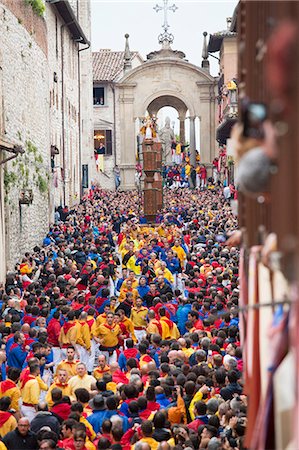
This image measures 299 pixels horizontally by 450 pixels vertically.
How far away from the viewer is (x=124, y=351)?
13.2 metres

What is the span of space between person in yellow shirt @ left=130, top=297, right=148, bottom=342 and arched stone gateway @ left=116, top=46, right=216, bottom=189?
48344 millimetres

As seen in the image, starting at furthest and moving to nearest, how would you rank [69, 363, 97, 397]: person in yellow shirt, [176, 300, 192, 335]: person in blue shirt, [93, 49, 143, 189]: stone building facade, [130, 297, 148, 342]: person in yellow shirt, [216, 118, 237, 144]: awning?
[93, 49, 143, 189]: stone building facade → [216, 118, 237, 144]: awning → [130, 297, 148, 342]: person in yellow shirt → [176, 300, 192, 335]: person in blue shirt → [69, 363, 97, 397]: person in yellow shirt

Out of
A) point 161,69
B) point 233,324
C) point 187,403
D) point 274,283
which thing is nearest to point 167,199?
point 161,69

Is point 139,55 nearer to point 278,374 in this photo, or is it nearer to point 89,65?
point 89,65

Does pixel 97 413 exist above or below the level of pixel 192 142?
below

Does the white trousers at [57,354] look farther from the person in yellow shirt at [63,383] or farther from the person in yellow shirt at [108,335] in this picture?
the person in yellow shirt at [63,383]

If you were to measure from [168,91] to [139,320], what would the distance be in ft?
160

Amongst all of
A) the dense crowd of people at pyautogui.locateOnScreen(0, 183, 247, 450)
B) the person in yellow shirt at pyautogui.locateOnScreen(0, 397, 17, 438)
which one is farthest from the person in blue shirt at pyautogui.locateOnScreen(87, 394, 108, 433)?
the person in yellow shirt at pyautogui.locateOnScreen(0, 397, 17, 438)

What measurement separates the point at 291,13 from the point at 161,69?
60.7 m

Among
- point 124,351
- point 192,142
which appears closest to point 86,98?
point 192,142

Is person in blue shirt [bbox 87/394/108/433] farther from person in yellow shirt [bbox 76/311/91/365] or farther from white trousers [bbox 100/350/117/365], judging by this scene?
white trousers [bbox 100/350/117/365]

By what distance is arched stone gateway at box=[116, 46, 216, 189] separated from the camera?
63594 mm

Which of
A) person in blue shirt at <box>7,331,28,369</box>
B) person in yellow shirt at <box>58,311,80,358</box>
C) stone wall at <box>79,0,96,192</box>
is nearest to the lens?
person in blue shirt at <box>7,331,28,369</box>

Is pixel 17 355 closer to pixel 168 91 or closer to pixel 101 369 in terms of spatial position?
pixel 101 369
